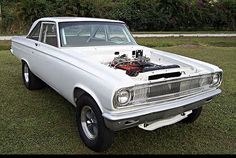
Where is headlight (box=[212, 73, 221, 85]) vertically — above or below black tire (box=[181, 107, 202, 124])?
above

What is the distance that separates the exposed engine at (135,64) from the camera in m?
3.62

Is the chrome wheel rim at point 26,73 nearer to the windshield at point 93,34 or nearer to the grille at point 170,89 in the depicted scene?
the windshield at point 93,34

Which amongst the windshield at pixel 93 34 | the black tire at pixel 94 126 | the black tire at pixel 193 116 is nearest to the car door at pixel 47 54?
the windshield at pixel 93 34

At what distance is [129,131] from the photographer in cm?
404

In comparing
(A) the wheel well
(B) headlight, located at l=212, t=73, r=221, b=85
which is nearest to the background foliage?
(A) the wheel well

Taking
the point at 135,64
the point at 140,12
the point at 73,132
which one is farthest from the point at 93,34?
the point at 140,12

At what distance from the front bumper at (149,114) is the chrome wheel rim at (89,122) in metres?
0.46

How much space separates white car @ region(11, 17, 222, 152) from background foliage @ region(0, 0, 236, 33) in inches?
616

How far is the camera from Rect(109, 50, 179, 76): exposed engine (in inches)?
142

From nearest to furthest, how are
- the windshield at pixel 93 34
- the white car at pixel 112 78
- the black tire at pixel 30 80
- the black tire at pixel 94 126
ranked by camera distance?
1. the white car at pixel 112 78
2. the black tire at pixel 94 126
3. the windshield at pixel 93 34
4. the black tire at pixel 30 80

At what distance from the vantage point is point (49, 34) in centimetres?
491

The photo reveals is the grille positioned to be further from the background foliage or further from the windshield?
the background foliage

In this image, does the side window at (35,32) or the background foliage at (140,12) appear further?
the background foliage at (140,12)

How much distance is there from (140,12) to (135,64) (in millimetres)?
18814
